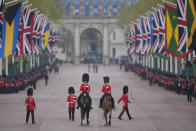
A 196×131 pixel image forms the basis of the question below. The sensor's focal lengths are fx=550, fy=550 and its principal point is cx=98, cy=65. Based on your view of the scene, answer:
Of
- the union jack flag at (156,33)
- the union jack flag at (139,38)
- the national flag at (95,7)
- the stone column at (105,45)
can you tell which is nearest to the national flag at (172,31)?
the union jack flag at (156,33)

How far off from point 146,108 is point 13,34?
33.2ft

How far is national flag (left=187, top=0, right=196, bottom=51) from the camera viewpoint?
27.3 meters

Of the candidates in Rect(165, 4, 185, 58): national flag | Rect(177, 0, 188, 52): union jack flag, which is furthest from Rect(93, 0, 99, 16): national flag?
Rect(177, 0, 188, 52): union jack flag

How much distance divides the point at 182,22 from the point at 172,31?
23.9 ft

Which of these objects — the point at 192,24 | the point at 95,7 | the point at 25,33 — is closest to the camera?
the point at 192,24

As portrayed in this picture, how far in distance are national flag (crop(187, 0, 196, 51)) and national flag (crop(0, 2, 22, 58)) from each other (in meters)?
10.7

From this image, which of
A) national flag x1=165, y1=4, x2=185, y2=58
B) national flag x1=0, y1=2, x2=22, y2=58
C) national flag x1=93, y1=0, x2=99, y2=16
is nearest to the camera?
national flag x1=0, y1=2, x2=22, y2=58

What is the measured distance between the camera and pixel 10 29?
32.5 m

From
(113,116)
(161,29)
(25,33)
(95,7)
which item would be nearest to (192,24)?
(113,116)

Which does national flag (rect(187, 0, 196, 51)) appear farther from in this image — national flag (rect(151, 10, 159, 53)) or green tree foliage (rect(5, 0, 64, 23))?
green tree foliage (rect(5, 0, 64, 23))

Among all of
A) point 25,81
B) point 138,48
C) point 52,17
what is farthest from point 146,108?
point 52,17

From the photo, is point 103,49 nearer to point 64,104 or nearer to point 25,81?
point 25,81

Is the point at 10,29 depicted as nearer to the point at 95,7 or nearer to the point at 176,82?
the point at 176,82

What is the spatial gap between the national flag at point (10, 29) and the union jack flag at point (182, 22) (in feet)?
32.5
